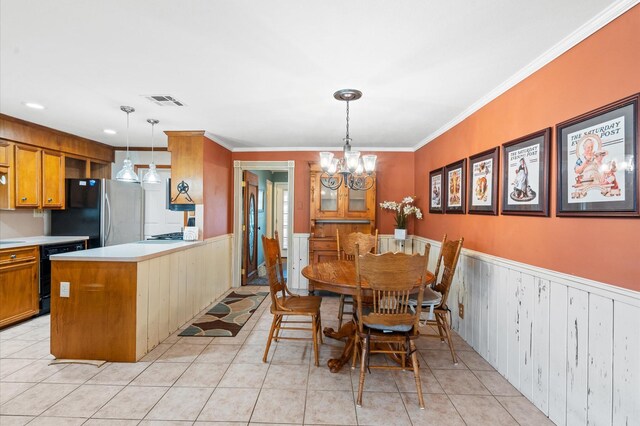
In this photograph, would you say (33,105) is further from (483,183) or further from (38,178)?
(483,183)

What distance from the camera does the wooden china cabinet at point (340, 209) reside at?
4.84 m

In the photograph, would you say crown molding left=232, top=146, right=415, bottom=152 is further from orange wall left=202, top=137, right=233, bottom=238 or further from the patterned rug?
the patterned rug

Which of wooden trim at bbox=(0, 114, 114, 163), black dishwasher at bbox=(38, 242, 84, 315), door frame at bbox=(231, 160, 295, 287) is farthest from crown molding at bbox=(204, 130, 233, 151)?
black dishwasher at bbox=(38, 242, 84, 315)

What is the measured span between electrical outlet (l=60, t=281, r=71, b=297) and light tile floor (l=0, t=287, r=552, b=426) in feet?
1.94

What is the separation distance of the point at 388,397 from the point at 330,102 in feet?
8.29

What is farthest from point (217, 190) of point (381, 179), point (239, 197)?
point (381, 179)

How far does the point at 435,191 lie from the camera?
4047mm

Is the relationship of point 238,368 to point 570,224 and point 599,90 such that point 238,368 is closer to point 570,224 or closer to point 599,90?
point 570,224

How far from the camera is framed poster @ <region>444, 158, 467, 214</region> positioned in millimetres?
3236

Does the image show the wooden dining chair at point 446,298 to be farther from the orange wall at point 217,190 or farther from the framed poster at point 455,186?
the orange wall at point 217,190

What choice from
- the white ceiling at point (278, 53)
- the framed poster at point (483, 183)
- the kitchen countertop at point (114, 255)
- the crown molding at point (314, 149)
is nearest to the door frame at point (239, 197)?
the crown molding at point (314, 149)

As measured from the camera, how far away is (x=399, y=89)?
2646 mm

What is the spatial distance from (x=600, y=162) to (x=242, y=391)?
8.72 feet

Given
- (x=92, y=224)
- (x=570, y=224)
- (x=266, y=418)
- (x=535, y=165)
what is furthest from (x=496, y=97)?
(x=92, y=224)
